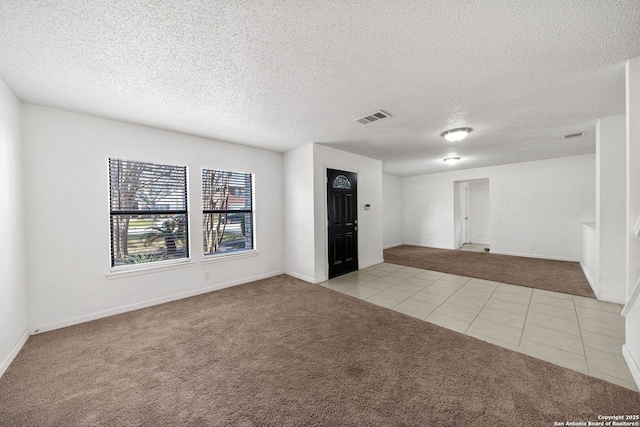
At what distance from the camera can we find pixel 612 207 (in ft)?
10.3

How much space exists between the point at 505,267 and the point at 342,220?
3.76 meters

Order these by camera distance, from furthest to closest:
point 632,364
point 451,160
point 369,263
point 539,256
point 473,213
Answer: point 473,213 < point 539,256 < point 451,160 < point 369,263 < point 632,364

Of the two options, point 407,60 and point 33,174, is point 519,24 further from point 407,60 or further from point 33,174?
point 33,174

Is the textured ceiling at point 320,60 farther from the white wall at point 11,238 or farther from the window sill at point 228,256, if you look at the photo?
the window sill at point 228,256

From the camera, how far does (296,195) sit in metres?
4.69

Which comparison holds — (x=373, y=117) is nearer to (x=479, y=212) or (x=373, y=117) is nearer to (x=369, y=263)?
(x=369, y=263)

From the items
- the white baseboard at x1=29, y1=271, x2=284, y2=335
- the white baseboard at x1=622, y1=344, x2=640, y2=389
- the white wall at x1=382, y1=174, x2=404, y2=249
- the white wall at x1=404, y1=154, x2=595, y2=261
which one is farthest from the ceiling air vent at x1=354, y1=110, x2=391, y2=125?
the white wall at x1=404, y1=154, x2=595, y2=261

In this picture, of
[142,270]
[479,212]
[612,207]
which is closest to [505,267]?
[612,207]

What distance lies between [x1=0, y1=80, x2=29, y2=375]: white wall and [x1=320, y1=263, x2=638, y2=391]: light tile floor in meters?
3.57

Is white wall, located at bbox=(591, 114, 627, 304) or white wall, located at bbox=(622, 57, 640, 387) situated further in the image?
white wall, located at bbox=(591, 114, 627, 304)

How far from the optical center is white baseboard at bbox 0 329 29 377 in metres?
2.01

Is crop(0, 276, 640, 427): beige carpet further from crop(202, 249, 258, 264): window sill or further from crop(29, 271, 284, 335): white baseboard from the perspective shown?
crop(202, 249, 258, 264): window sill

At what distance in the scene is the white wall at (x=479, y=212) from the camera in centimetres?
838

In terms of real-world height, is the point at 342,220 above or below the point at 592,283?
above
